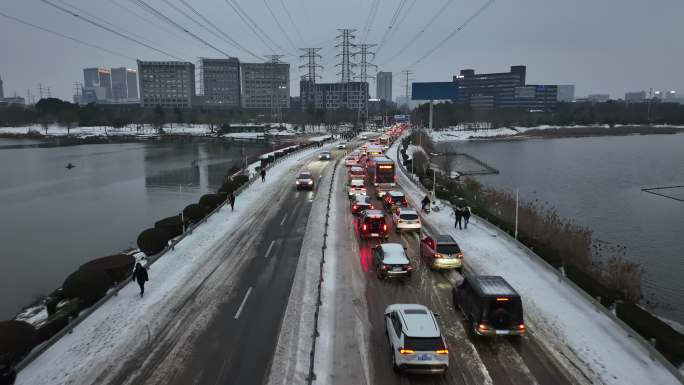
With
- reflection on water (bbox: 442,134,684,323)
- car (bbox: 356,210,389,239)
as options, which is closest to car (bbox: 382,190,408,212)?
car (bbox: 356,210,389,239)

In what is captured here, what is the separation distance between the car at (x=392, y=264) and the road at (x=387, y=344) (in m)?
0.39

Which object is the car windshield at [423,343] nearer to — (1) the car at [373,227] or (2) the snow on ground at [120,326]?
(2) the snow on ground at [120,326]

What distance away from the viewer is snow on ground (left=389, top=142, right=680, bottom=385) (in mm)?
14625

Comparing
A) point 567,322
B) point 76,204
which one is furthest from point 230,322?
point 76,204

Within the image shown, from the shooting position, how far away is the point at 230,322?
712 inches

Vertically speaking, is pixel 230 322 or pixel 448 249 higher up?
pixel 448 249

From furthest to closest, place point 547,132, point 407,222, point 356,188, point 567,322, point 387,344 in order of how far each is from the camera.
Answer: point 547,132 → point 356,188 → point 407,222 → point 567,322 → point 387,344

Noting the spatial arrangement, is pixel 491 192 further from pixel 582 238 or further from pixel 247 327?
pixel 247 327

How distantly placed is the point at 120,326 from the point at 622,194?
59186 mm

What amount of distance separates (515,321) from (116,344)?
1364cm

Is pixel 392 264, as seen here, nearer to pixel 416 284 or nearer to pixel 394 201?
pixel 416 284

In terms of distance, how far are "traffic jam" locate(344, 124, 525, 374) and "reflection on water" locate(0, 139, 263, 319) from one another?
19.7 metres

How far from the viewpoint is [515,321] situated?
16.1m

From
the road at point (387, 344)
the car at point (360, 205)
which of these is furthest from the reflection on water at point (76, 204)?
the road at point (387, 344)
